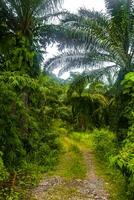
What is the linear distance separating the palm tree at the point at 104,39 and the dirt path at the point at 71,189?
475 cm

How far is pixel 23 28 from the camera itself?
15.8 metres

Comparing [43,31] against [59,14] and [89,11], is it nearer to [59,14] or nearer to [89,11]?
[59,14]

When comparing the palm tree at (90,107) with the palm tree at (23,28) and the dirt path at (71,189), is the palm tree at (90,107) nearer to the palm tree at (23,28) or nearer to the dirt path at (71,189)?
the palm tree at (23,28)

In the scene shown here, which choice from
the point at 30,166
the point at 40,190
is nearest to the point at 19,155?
the point at 30,166

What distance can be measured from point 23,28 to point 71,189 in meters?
7.13

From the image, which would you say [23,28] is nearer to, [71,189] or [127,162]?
[71,189]

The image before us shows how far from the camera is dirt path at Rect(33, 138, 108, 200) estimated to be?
408 inches

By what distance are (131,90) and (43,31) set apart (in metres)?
4.89

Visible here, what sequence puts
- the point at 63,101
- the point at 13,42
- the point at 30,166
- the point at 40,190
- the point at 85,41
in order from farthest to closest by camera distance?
the point at 63,101, the point at 85,41, the point at 13,42, the point at 30,166, the point at 40,190

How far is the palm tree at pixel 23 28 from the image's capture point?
1521 cm

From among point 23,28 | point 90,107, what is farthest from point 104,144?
point 90,107

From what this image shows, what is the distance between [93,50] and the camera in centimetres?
1653

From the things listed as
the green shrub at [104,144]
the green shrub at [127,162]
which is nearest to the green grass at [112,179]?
the green shrub at [104,144]

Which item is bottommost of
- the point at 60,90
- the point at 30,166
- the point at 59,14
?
the point at 30,166
